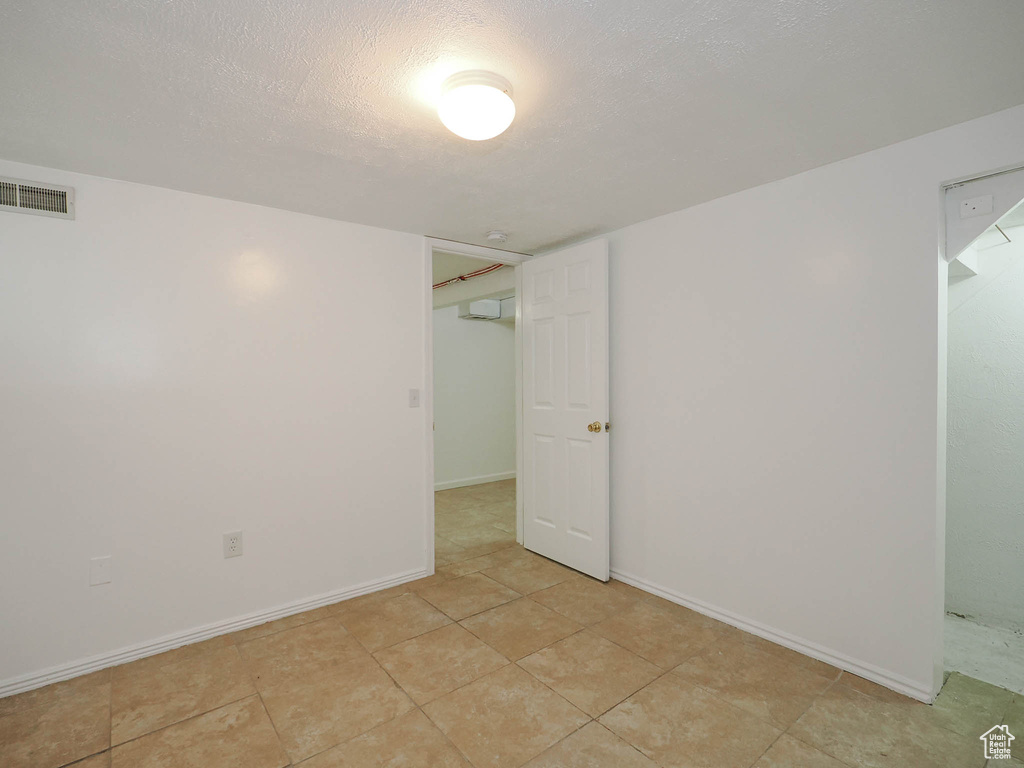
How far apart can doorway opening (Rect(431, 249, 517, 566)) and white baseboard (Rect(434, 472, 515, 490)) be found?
0.04 feet

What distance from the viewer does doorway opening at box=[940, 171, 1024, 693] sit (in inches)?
100

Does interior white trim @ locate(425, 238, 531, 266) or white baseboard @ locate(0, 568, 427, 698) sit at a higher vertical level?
interior white trim @ locate(425, 238, 531, 266)

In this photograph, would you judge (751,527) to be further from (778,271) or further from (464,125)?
(464,125)

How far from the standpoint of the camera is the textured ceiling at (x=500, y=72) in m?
1.31

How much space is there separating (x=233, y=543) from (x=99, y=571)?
0.54m

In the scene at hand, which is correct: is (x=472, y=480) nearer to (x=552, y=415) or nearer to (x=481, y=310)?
(x=481, y=310)

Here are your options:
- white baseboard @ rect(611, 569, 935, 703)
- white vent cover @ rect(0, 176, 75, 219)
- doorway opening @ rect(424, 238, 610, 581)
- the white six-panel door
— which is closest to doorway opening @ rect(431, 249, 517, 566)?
doorway opening @ rect(424, 238, 610, 581)

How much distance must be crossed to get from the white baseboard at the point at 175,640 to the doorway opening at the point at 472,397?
1.72 meters

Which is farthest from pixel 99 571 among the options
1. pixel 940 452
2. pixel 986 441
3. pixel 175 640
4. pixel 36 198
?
pixel 986 441

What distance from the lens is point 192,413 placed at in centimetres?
253

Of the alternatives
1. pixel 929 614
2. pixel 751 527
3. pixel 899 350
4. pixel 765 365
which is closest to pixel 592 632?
pixel 751 527

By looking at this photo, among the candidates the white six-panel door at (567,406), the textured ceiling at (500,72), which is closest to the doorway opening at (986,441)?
the textured ceiling at (500,72)

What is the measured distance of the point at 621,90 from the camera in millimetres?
1639

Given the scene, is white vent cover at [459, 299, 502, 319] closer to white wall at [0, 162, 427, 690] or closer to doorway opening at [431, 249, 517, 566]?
doorway opening at [431, 249, 517, 566]
